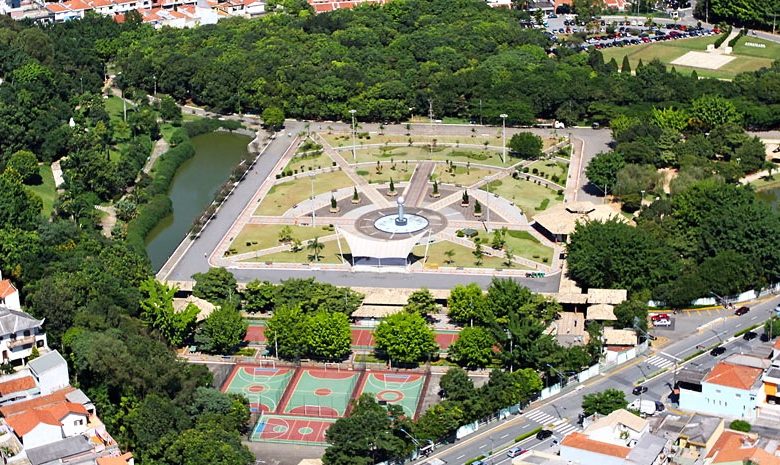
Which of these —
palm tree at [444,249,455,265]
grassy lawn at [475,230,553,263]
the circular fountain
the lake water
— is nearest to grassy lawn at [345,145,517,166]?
the lake water

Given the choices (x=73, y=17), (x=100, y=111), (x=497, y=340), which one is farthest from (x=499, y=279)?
(x=73, y=17)

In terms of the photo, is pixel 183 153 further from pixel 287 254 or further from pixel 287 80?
pixel 287 254

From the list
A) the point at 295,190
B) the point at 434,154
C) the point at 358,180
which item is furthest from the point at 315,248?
the point at 434,154

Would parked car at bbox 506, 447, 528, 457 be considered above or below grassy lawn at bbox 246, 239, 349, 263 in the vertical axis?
below

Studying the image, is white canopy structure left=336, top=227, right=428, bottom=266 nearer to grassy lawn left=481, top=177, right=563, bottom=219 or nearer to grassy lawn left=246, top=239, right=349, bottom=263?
grassy lawn left=246, top=239, right=349, bottom=263

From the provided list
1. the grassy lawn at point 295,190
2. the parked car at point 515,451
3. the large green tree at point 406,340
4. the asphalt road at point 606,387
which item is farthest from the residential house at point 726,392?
the grassy lawn at point 295,190

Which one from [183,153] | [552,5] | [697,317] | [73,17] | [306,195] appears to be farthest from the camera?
[552,5]

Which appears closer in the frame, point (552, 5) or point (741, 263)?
point (741, 263)
